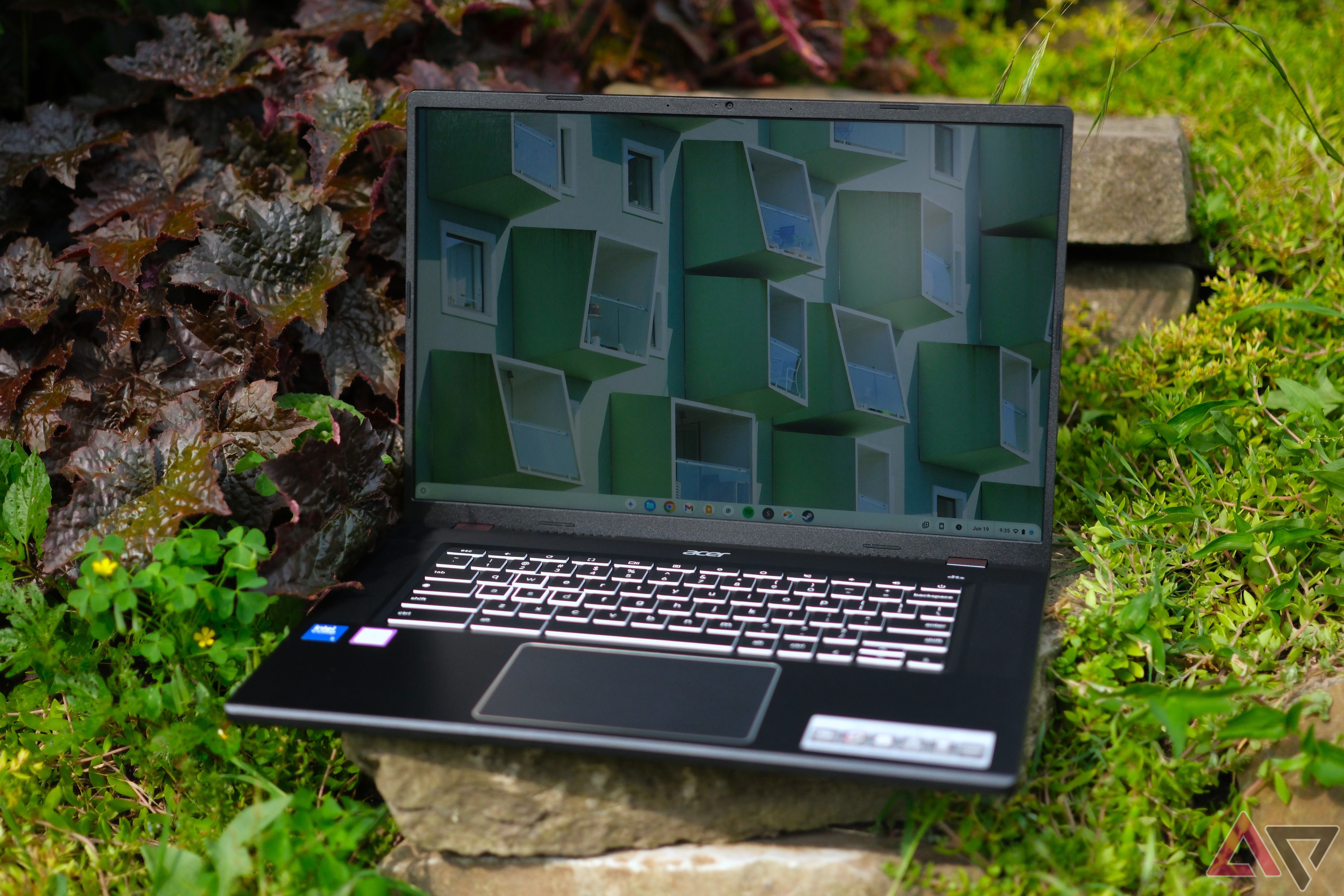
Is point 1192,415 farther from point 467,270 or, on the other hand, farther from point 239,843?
point 239,843

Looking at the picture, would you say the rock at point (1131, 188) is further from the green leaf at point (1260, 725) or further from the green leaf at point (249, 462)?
the green leaf at point (249, 462)

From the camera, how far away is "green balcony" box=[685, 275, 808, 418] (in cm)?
139

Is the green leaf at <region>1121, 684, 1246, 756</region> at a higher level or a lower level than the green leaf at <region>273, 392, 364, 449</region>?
lower

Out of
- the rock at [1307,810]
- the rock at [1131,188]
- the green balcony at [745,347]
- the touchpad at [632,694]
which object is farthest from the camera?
the rock at [1131,188]

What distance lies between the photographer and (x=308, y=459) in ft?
4.50

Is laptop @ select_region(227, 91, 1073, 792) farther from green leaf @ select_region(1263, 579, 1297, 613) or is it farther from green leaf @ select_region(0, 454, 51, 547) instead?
green leaf @ select_region(0, 454, 51, 547)

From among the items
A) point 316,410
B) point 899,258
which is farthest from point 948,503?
point 316,410

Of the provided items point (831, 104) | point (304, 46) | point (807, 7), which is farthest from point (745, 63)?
point (831, 104)

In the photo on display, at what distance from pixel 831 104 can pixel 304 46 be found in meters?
1.23

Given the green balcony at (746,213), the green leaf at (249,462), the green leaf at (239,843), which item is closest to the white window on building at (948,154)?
the green balcony at (746,213)

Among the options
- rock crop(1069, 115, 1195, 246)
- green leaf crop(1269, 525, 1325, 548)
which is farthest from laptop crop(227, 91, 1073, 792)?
rock crop(1069, 115, 1195, 246)

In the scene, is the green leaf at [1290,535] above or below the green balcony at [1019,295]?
below

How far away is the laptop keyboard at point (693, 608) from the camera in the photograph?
1174mm

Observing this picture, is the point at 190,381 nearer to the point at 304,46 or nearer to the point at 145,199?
the point at 145,199
